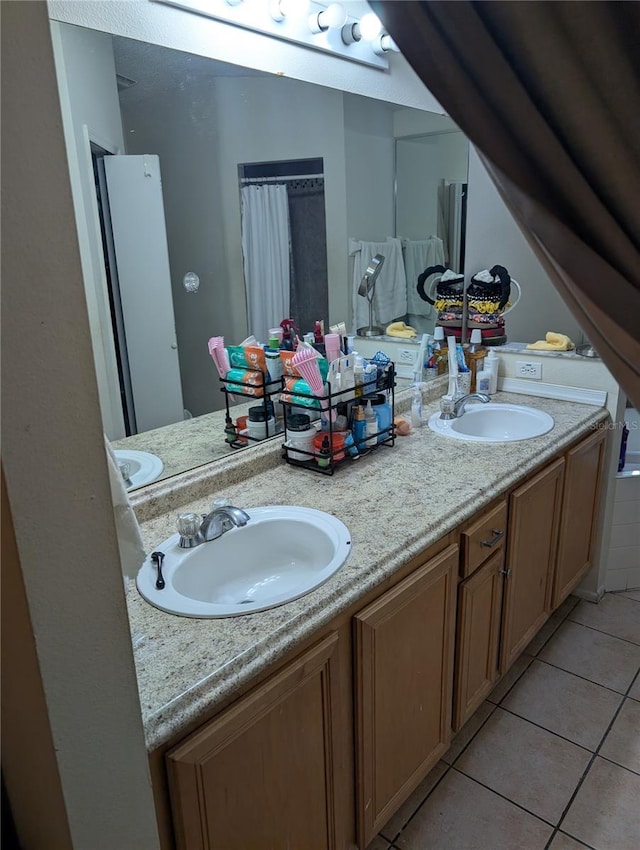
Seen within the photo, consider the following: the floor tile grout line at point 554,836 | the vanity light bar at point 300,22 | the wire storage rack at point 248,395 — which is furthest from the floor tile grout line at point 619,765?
the vanity light bar at point 300,22

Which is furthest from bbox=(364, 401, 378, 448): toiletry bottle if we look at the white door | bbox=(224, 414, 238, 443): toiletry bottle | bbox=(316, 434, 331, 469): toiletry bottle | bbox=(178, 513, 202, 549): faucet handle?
bbox=(178, 513, 202, 549): faucet handle

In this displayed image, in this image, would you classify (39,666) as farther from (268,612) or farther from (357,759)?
(357,759)

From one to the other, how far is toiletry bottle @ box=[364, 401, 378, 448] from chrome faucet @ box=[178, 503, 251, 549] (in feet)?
1.81

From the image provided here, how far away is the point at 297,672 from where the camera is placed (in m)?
1.02

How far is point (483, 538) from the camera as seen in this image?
5.01 ft

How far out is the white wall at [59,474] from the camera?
19.8 inches

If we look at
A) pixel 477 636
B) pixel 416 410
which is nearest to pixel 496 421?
pixel 416 410

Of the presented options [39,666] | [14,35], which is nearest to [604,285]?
[14,35]

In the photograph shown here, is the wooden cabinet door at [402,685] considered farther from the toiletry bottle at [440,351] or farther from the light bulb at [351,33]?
the light bulb at [351,33]

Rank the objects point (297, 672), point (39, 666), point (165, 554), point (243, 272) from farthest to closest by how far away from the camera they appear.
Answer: point (243, 272) < point (165, 554) < point (297, 672) < point (39, 666)

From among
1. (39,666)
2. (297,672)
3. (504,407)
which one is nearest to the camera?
(39,666)

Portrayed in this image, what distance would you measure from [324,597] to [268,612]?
0.35 feet

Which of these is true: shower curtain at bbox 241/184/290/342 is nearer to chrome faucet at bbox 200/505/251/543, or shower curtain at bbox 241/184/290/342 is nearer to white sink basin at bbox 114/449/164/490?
white sink basin at bbox 114/449/164/490

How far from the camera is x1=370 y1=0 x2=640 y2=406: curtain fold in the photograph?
1.83ft
